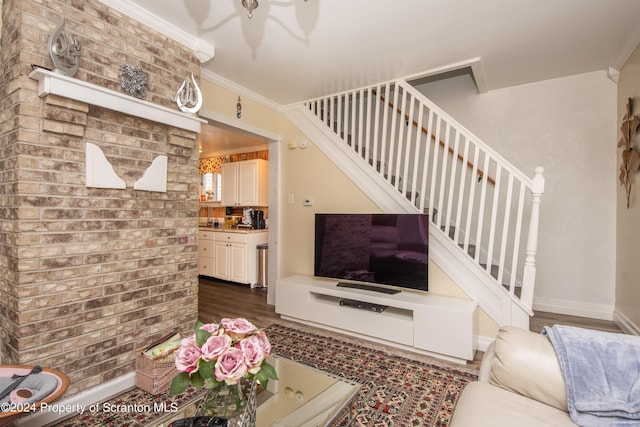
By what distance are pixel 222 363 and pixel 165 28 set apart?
7.82ft

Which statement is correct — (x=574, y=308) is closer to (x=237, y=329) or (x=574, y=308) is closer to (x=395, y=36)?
(x=395, y=36)

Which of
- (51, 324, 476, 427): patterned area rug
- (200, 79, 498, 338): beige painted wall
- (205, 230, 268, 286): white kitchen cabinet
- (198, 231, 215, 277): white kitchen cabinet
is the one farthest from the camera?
(198, 231, 215, 277): white kitchen cabinet

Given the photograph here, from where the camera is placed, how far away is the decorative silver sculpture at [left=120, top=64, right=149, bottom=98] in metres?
2.05

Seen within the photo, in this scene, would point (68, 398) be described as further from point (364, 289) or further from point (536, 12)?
point (536, 12)

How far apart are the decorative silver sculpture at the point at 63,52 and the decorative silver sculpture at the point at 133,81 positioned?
268 millimetres

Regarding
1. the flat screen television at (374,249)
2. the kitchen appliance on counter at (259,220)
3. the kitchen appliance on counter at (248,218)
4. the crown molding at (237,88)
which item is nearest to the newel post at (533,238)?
the flat screen television at (374,249)

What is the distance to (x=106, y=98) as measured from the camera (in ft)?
6.11

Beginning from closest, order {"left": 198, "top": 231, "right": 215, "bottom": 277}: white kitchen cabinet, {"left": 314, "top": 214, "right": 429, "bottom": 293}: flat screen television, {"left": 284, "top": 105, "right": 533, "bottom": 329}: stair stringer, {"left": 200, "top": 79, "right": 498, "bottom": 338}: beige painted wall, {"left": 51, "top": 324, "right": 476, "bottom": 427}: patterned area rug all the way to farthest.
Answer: {"left": 51, "top": 324, "right": 476, "bottom": 427}: patterned area rug → {"left": 284, "top": 105, "right": 533, "bottom": 329}: stair stringer → {"left": 314, "top": 214, "right": 429, "bottom": 293}: flat screen television → {"left": 200, "top": 79, "right": 498, "bottom": 338}: beige painted wall → {"left": 198, "top": 231, "right": 215, "bottom": 277}: white kitchen cabinet

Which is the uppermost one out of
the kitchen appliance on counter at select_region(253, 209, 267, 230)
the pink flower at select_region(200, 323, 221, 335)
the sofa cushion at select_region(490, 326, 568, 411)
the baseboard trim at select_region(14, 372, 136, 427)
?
the kitchen appliance on counter at select_region(253, 209, 267, 230)

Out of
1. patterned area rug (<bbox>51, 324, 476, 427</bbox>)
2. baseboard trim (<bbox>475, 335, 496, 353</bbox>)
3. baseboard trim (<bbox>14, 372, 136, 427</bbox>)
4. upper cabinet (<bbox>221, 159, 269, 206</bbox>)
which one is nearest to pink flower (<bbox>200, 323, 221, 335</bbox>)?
patterned area rug (<bbox>51, 324, 476, 427</bbox>)

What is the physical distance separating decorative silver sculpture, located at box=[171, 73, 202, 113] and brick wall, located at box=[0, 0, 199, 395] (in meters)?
0.07

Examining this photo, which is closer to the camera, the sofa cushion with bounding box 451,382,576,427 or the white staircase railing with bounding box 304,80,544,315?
the sofa cushion with bounding box 451,382,576,427

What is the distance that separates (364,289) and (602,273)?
250 cm

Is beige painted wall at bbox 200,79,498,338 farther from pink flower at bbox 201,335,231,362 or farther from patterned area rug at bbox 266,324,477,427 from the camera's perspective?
pink flower at bbox 201,335,231,362
